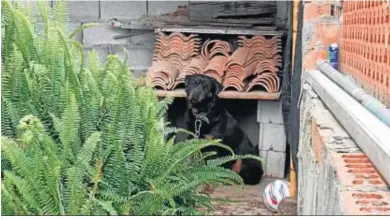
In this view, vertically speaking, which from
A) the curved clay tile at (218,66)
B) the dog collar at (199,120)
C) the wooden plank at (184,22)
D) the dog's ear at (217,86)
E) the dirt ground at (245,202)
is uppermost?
the wooden plank at (184,22)

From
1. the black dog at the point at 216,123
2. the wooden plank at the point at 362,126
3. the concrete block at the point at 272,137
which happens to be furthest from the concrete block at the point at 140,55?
the wooden plank at the point at 362,126

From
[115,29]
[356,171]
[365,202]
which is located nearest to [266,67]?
[115,29]

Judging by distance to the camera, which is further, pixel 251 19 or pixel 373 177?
pixel 251 19

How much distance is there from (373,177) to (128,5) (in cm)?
456

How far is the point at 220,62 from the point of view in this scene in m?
5.18

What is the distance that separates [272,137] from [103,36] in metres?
1.60

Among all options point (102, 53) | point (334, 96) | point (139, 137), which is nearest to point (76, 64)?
point (139, 137)

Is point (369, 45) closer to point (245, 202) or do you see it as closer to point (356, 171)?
point (356, 171)

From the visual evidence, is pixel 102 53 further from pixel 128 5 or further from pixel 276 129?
pixel 276 129

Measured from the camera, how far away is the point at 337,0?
3.10m

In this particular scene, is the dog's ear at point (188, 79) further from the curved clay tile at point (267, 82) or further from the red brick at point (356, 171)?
the red brick at point (356, 171)

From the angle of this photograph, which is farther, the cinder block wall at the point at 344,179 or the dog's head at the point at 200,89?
the dog's head at the point at 200,89

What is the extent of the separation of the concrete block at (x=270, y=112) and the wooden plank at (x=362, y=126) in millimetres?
2792

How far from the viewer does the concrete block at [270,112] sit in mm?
5093
